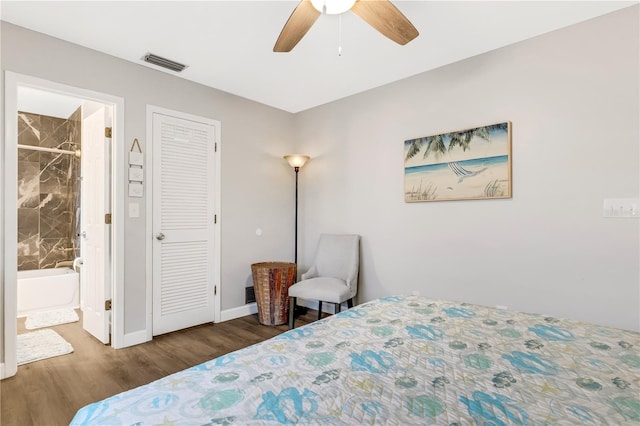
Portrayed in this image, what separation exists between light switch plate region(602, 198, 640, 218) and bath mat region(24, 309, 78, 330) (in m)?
5.00

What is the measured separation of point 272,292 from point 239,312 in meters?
0.60

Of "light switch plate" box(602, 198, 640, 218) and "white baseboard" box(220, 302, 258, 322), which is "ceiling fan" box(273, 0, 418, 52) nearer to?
"light switch plate" box(602, 198, 640, 218)

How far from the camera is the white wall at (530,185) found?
221cm

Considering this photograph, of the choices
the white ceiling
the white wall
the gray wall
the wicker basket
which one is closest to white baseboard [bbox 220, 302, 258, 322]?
the gray wall

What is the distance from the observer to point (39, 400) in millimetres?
2094

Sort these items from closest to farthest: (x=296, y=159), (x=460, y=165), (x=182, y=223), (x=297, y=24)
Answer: (x=297, y=24) → (x=460, y=165) → (x=182, y=223) → (x=296, y=159)

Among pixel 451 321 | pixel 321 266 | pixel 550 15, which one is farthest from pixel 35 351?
pixel 550 15

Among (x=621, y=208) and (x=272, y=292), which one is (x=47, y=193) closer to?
(x=272, y=292)

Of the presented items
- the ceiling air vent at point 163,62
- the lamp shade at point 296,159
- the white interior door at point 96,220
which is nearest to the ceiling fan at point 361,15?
the ceiling air vent at point 163,62

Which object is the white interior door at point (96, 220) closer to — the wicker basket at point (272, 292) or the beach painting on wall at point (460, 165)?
the wicker basket at point (272, 292)

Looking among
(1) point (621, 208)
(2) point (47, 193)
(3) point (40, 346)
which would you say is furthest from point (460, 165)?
(2) point (47, 193)

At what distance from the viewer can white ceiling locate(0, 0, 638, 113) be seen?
2.18 metres

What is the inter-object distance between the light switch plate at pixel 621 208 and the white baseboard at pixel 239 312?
337cm

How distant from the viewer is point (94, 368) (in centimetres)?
252
